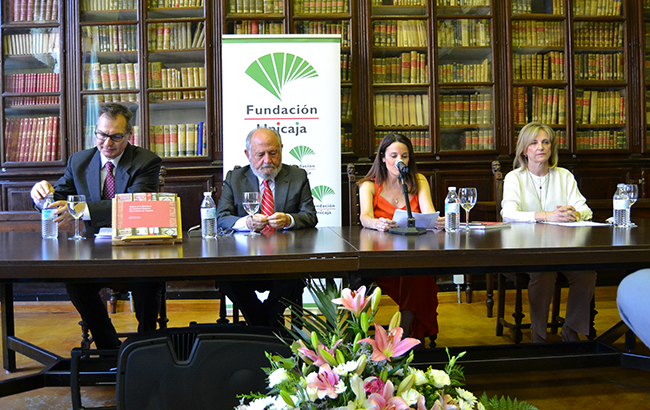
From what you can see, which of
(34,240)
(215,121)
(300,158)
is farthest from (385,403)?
(215,121)

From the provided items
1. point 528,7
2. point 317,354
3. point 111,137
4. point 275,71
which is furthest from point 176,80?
point 317,354

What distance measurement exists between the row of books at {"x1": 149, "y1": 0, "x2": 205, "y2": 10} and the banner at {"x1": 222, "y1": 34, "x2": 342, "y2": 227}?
70 centimetres

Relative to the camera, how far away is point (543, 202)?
292cm

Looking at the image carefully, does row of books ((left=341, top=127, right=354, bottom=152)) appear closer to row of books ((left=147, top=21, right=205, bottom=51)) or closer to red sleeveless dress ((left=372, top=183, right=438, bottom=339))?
row of books ((left=147, top=21, right=205, bottom=51))

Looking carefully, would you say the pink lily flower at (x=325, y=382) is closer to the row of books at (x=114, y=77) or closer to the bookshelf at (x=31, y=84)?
the row of books at (x=114, y=77)

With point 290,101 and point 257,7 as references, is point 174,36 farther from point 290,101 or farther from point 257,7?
point 290,101

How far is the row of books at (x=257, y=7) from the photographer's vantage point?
4.23 meters

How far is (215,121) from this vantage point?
423cm

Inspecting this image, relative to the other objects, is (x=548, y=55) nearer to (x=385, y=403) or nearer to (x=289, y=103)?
(x=289, y=103)

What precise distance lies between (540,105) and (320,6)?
2.05 metres

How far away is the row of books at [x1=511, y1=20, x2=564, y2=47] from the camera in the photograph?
14.4 ft

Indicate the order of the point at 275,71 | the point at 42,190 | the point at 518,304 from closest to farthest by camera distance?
the point at 42,190 < the point at 518,304 < the point at 275,71

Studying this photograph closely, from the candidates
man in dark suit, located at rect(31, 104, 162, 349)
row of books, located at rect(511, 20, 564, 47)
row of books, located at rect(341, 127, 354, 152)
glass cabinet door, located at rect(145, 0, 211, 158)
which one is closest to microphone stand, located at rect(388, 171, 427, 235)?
man in dark suit, located at rect(31, 104, 162, 349)

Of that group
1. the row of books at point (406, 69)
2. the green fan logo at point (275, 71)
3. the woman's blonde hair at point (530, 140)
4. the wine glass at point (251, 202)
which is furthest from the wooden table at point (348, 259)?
the row of books at point (406, 69)
